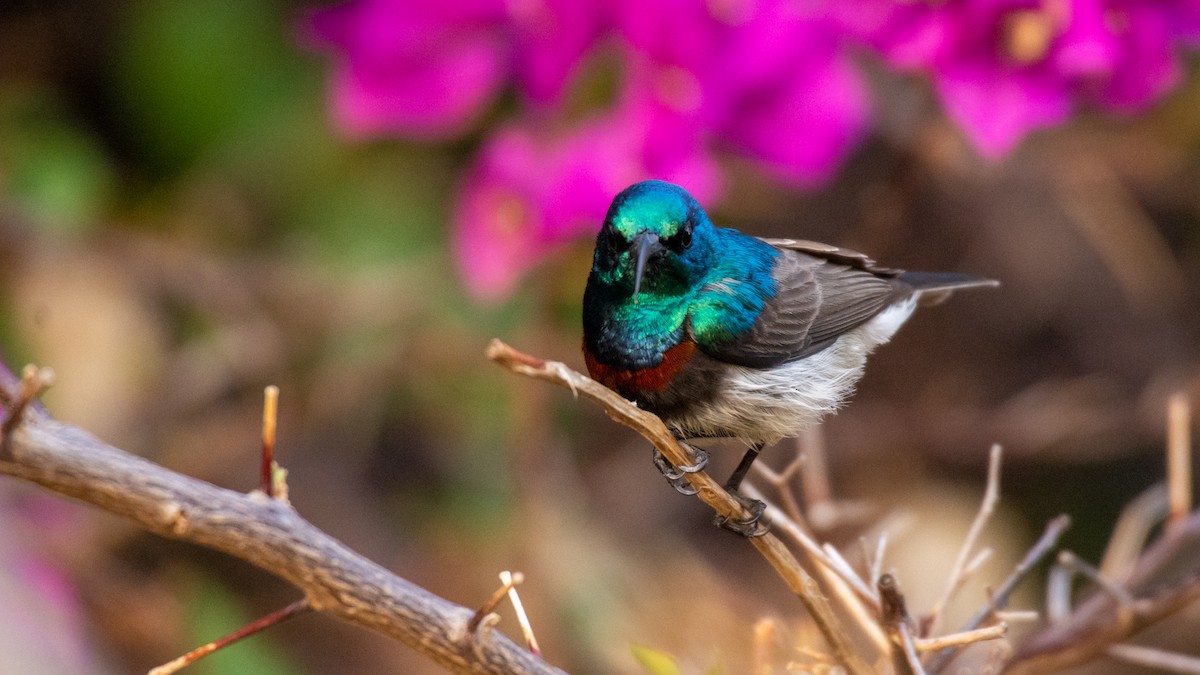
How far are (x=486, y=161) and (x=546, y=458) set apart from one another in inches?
21.7

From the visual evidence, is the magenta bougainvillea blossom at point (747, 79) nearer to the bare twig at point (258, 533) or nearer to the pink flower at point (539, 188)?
the pink flower at point (539, 188)

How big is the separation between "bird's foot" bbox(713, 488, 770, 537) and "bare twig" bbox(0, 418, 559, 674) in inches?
9.5

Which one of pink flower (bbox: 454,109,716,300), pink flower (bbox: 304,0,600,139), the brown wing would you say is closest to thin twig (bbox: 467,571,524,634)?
the brown wing

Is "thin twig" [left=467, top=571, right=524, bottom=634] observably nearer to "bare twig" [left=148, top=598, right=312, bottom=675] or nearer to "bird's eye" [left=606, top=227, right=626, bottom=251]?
"bare twig" [left=148, top=598, right=312, bottom=675]

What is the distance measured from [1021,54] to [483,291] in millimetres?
813

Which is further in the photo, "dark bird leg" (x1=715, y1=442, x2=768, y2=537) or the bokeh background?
the bokeh background

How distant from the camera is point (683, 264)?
3.63 feet

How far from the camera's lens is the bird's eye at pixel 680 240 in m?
1.03

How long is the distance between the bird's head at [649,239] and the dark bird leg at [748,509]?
7.0 inches

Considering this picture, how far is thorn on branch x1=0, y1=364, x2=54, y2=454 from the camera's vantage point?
677 millimetres

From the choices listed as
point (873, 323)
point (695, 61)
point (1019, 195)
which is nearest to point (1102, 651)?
point (873, 323)

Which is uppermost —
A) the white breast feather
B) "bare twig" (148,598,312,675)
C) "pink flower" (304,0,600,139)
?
"pink flower" (304,0,600,139)

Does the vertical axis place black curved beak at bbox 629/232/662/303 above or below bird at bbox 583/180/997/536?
above

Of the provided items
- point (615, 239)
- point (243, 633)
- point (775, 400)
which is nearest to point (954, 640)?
point (775, 400)
